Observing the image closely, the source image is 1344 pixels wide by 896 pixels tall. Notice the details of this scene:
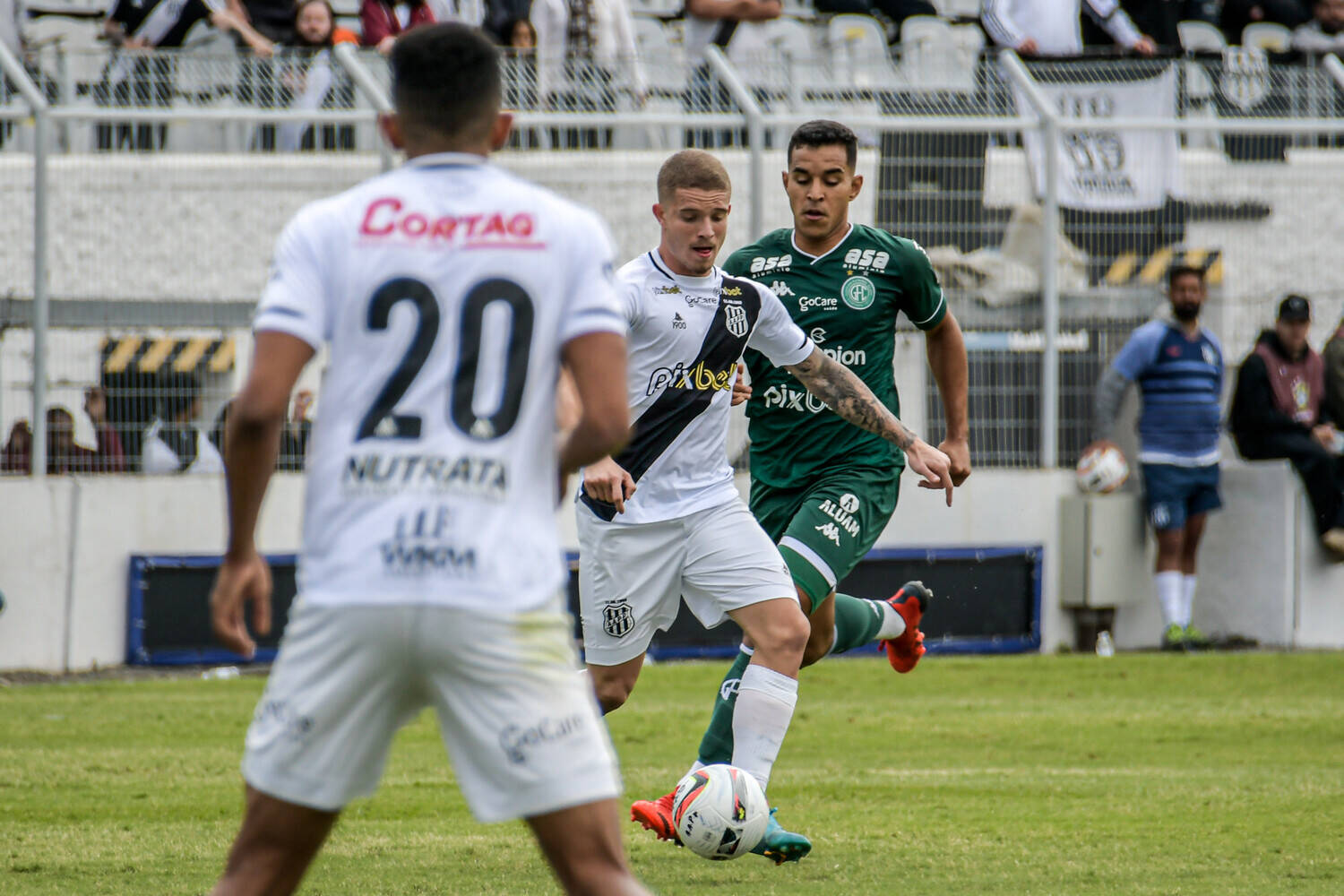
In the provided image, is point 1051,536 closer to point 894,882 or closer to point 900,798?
point 900,798

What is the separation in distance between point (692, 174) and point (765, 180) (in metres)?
7.42

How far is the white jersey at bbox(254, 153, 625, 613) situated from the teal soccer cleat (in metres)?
2.89

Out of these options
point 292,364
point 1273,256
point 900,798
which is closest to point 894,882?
point 900,798

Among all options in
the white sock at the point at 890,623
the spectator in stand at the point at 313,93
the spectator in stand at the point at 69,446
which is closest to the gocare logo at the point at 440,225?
the white sock at the point at 890,623

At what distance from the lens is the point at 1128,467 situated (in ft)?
46.6

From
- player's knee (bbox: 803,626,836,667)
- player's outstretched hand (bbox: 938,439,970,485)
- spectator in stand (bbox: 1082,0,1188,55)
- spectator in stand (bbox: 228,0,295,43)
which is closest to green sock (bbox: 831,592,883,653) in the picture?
player's knee (bbox: 803,626,836,667)

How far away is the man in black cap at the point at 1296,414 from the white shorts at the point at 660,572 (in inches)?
326

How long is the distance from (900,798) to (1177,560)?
21.7ft

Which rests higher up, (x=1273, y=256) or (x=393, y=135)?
(x=393, y=135)

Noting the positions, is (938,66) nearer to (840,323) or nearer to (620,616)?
(840,323)

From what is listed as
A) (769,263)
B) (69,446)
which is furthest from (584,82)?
(769,263)

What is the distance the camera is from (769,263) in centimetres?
745

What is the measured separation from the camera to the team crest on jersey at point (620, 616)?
644 cm

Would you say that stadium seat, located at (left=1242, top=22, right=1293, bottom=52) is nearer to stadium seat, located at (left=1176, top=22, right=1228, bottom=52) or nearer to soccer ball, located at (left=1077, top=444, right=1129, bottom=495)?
stadium seat, located at (left=1176, top=22, right=1228, bottom=52)
